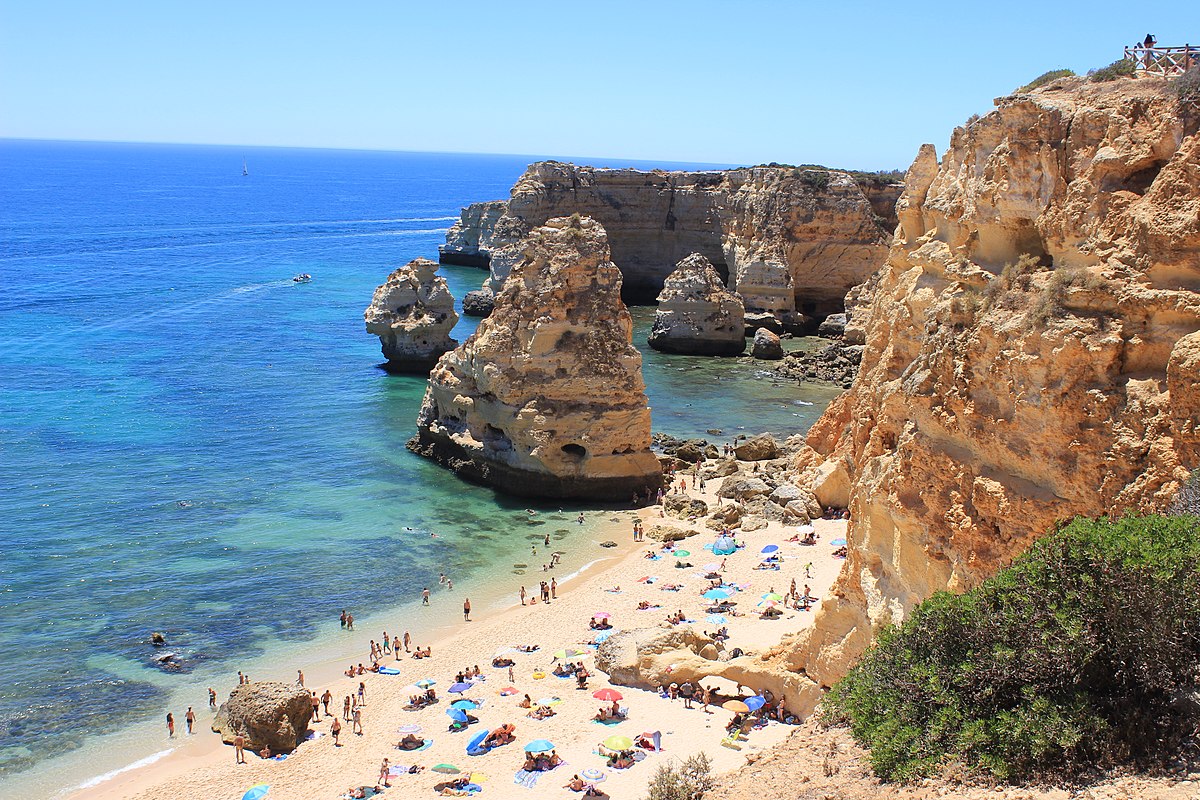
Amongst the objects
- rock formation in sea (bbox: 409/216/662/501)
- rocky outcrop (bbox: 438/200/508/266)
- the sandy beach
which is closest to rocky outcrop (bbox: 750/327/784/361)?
rock formation in sea (bbox: 409/216/662/501)

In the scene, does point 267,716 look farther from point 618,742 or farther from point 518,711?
point 618,742

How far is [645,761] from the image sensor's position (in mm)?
19766

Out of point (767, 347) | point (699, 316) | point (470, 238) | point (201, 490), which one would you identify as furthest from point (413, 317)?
point (470, 238)

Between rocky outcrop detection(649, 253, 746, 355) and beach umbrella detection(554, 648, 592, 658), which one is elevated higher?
rocky outcrop detection(649, 253, 746, 355)

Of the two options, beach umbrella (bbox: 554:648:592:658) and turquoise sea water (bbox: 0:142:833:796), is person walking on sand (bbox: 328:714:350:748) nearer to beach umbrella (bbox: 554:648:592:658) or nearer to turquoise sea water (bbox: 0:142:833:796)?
turquoise sea water (bbox: 0:142:833:796)

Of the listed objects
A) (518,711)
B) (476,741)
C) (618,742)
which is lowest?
(518,711)

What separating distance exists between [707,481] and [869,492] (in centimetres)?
2289

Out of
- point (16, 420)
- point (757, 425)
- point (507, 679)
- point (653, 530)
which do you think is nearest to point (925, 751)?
point (507, 679)

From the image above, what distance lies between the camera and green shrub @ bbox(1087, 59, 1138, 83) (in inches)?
630

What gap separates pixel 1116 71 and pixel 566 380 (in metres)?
23.9

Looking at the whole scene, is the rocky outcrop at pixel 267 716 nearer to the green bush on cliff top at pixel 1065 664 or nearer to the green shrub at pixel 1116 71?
the green bush on cliff top at pixel 1065 664

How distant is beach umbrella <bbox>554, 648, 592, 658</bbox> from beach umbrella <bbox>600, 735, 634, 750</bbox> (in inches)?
202

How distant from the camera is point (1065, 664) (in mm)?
10609

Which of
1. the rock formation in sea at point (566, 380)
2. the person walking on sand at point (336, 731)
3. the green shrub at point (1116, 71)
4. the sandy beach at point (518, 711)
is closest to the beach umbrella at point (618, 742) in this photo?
the sandy beach at point (518, 711)
